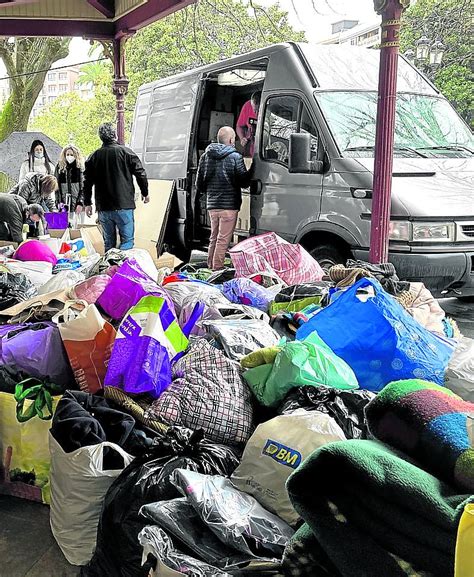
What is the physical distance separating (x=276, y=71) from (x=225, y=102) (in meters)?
2.13

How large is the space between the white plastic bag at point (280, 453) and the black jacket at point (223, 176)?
4.91 metres

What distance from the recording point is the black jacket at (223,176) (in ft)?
22.7

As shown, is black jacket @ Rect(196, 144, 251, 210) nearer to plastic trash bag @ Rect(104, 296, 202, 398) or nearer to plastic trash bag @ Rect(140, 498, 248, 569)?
plastic trash bag @ Rect(104, 296, 202, 398)

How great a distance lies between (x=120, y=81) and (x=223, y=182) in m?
5.05

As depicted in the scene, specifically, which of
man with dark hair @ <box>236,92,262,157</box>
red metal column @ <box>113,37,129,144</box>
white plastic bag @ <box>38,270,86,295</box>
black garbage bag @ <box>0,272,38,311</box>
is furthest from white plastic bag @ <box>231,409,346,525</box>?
red metal column @ <box>113,37,129,144</box>

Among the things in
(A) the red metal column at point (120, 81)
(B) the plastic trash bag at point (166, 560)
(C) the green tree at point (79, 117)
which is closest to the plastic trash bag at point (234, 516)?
(B) the plastic trash bag at point (166, 560)

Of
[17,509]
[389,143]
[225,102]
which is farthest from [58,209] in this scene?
[17,509]

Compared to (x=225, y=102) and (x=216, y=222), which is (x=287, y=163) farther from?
(x=225, y=102)

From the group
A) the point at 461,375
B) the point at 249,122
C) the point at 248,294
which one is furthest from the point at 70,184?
the point at 461,375

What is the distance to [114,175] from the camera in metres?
7.28

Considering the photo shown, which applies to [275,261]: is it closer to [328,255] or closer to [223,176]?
[328,255]

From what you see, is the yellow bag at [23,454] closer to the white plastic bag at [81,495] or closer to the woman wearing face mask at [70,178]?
the white plastic bag at [81,495]

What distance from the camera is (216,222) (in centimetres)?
723

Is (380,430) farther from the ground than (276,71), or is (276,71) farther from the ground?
(276,71)
